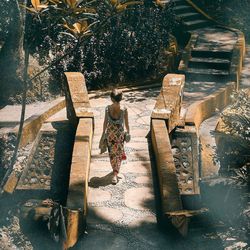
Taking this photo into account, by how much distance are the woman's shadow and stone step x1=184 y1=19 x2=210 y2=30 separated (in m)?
10.5

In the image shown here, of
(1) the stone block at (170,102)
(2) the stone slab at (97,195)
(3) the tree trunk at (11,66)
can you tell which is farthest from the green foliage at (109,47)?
(2) the stone slab at (97,195)

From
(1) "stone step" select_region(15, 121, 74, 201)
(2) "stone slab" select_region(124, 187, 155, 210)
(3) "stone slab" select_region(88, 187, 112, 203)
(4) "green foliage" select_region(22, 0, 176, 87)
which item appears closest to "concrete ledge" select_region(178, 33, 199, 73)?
(4) "green foliage" select_region(22, 0, 176, 87)

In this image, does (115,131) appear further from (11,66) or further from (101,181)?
(11,66)

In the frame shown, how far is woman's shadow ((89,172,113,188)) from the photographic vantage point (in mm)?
9602

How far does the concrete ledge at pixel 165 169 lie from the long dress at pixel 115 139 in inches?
29.6

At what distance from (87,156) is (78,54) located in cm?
603

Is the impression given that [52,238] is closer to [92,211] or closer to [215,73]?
[92,211]

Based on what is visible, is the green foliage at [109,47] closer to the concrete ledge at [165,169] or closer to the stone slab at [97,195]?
the concrete ledge at [165,169]

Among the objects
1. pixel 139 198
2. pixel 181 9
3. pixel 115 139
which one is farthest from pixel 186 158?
pixel 181 9

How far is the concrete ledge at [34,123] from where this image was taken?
38.3 feet

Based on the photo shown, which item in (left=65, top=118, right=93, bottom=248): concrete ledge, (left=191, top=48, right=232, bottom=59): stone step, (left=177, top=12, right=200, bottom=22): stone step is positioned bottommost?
(left=191, top=48, right=232, bottom=59): stone step

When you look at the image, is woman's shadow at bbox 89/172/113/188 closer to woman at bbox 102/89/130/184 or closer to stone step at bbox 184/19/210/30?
woman at bbox 102/89/130/184

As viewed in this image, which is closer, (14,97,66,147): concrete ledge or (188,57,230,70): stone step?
(14,97,66,147): concrete ledge

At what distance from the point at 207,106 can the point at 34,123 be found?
4.41 m
